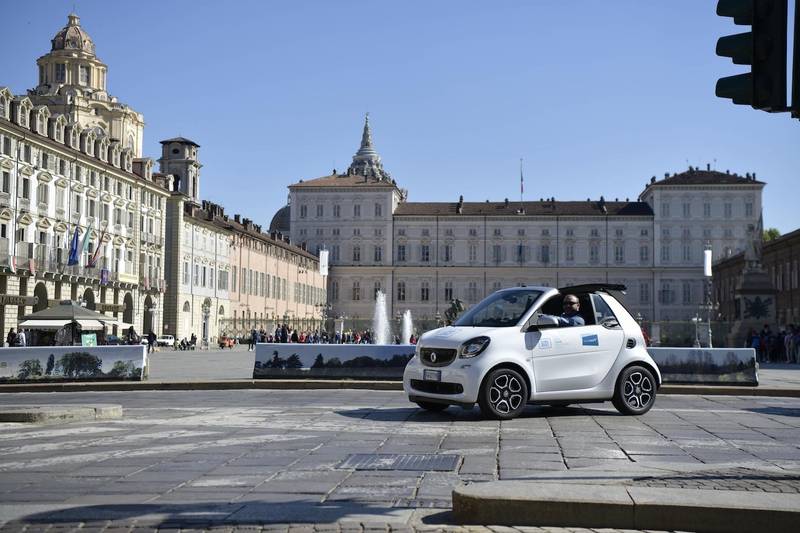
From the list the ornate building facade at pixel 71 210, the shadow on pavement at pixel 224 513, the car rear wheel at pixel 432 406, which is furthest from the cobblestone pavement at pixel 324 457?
the ornate building facade at pixel 71 210

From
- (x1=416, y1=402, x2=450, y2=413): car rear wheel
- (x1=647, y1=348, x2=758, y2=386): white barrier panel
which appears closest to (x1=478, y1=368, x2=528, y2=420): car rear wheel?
(x1=416, y1=402, x2=450, y2=413): car rear wheel

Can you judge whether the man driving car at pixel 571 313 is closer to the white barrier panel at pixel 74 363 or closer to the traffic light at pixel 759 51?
the traffic light at pixel 759 51

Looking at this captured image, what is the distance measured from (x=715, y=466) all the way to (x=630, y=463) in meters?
0.63

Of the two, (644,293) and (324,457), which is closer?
(324,457)

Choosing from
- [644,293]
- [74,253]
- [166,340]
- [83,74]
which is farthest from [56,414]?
[644,293]

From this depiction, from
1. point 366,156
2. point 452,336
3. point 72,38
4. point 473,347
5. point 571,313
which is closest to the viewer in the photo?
point 473,347

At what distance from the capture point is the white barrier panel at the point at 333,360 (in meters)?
18.9

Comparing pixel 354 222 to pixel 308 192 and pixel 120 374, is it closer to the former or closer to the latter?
pixel 308 192

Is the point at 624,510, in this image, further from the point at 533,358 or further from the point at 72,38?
the point at 72,38

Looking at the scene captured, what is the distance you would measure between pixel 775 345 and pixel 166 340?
4089 centimetres

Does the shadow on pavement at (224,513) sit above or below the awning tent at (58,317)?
below

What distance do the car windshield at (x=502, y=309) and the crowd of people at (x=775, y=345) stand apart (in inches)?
1322

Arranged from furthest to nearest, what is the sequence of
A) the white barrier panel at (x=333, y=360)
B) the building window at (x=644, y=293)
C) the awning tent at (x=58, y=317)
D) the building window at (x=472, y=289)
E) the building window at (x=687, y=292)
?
1. the building window at (x=472, y=289)
2. the building window at (x=644, y=293)
3. the building window at (x=687, y=292)
4. the awning tent at (x=58, y=317)
5. the white barrier panel at (x=333, y=360)

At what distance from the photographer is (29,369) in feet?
64.2
